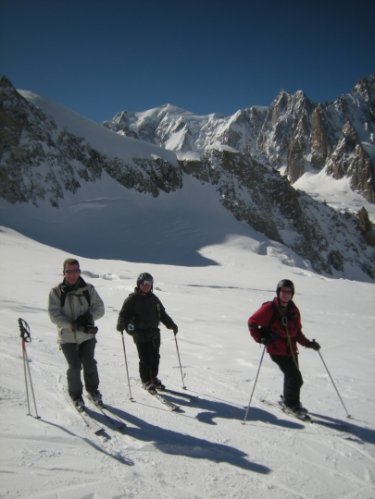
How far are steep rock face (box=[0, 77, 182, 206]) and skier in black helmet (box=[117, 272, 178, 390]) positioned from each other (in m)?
35.5

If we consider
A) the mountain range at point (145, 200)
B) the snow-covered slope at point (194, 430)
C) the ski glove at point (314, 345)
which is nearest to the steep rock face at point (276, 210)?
the mountain range at point (145, 200)

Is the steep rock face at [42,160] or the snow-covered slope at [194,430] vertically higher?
the steep rock face at [42,160]

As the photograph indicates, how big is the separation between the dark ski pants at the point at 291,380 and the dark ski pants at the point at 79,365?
2.56 metres

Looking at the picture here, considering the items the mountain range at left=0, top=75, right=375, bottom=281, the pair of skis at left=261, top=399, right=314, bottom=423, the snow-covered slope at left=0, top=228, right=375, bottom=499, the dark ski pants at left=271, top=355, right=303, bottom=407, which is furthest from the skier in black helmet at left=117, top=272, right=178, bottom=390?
the mountain range at left=0, top=75, right=375, bottom=281

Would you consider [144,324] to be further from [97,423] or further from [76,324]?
[97,423]

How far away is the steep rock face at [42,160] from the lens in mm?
→ 38750

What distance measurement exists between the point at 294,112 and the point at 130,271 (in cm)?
17128

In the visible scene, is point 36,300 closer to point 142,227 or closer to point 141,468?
point 141,468

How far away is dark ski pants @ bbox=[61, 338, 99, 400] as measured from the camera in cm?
493

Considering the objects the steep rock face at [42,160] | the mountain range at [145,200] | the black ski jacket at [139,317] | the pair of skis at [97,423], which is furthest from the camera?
the steep rock face at [42,160]

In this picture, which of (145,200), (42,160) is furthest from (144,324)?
(145,200)

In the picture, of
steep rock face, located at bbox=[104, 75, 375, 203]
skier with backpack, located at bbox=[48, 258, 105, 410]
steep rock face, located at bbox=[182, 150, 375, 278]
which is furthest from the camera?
steep rock face, located at bbox=[104, 75, 375, 203]

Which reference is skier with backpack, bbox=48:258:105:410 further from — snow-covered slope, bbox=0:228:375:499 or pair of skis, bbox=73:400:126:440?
snow-covered slope, bbox=0:228:375:499

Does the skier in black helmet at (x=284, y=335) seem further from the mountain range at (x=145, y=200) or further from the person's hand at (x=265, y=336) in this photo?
the mountain range at (x=145, y=200)
